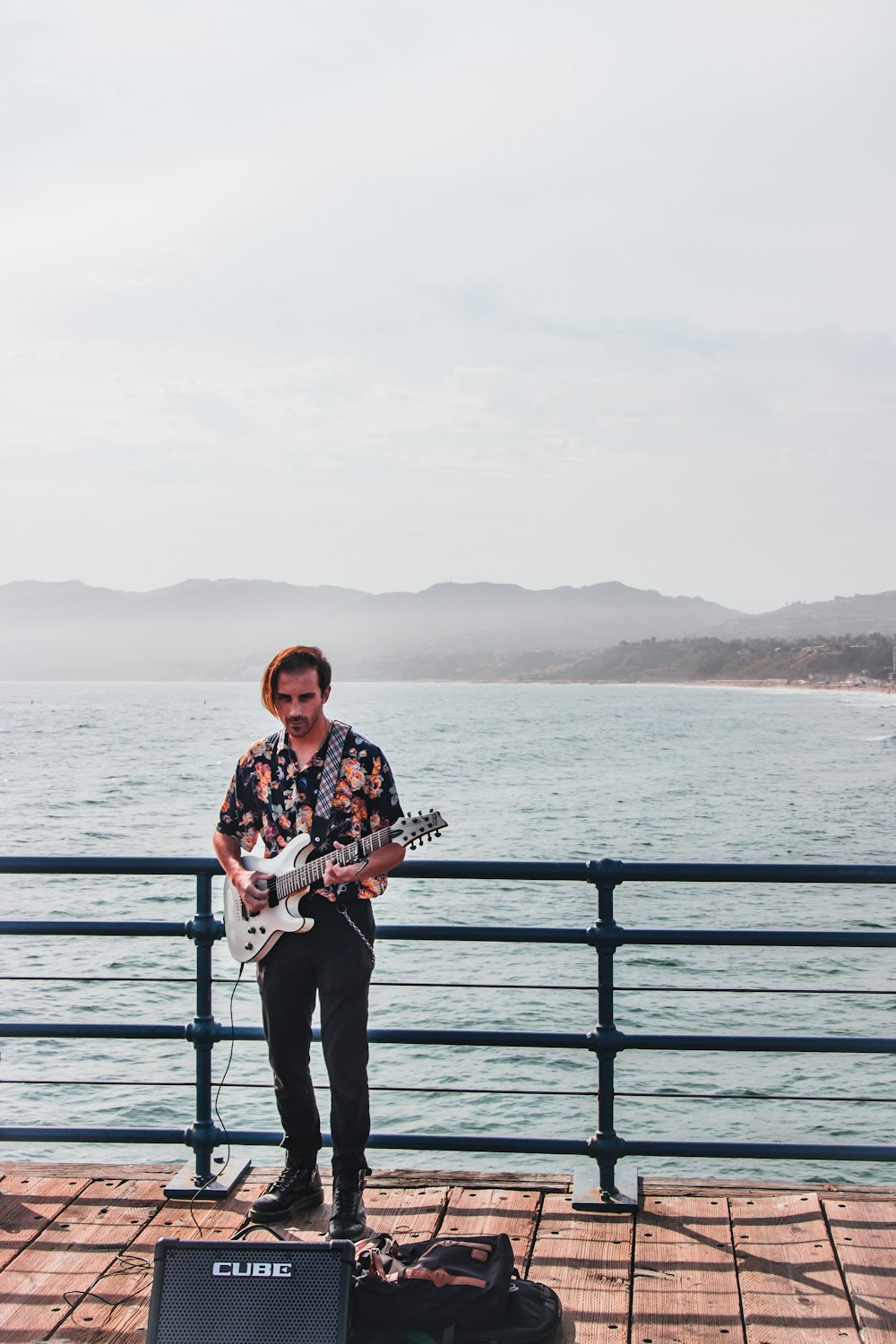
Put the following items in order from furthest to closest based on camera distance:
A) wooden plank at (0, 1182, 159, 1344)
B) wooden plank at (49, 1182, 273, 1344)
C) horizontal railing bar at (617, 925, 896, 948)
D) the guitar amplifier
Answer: horizontal railing bar at (617, 925, 896, 948) < wooden plank at (0, 1182, 159, 1344) < wooden plank at (49, 1182, 273, 1344) < the guitar amplifier

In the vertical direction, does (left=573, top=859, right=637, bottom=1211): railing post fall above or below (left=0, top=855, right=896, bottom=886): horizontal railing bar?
below

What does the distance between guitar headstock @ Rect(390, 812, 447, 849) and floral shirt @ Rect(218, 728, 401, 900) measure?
4.8 inches

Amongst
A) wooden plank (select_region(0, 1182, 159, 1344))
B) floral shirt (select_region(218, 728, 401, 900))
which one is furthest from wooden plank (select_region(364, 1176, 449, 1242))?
floral shirt (select_region(218, 728, 401, 900))

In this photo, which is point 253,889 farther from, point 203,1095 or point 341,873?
point 203,1095

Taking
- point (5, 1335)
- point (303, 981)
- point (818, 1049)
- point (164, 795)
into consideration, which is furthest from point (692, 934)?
point (164, 795)

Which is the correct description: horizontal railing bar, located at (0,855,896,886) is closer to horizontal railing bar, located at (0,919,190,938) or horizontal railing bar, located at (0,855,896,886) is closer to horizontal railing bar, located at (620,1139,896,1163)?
horizontal railing bar, located at (0,919,190,938)

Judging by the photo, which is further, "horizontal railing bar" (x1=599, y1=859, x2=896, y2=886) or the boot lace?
"horizontal railing bar" (x1=599, y1=859, x2=896, y2=886)

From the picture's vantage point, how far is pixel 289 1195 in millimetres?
4855

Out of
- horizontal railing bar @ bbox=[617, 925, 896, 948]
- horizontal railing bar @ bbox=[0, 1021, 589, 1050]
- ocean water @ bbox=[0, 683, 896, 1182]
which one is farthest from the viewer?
ocean water @ bbox=[0, 683, 896, 1182]

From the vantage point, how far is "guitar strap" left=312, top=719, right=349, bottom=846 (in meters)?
4.71

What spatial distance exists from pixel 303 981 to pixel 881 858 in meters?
36.1

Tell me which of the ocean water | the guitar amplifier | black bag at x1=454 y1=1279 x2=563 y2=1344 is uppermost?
the guitar amplifier

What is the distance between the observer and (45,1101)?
17172mm

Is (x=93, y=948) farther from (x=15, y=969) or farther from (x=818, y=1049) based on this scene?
(x=818, y=1049)
